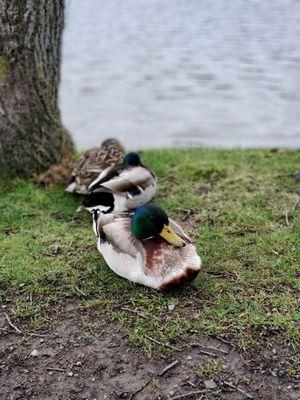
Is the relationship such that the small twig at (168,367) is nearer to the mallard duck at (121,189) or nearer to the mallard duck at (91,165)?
the mallard duck at (121,189)

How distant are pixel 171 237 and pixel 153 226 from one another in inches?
5.3

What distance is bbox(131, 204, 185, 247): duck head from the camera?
373cm

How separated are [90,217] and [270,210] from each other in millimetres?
1488

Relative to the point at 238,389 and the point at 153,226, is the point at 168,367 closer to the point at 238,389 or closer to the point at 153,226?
the point at 238,389

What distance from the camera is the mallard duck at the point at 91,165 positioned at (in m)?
5.13

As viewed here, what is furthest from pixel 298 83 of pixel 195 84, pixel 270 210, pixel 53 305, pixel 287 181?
pixel 53 305

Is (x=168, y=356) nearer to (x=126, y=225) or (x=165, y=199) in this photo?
(x=126, y=225)

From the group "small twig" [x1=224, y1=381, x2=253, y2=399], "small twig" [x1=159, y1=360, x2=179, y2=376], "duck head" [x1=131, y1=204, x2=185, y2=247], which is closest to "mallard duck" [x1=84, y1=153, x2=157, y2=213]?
"duck head" [x1=131, y1=204, x2=185, y2=247]

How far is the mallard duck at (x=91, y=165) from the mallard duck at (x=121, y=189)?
0.26 meters

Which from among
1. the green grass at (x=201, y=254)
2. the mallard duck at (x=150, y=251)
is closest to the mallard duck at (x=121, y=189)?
the green grass at (x=201, y=254)

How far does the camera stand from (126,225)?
398 centimetres

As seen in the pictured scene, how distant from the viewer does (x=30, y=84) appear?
17.3 feet

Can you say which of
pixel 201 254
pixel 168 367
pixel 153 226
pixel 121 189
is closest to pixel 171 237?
pixel 153 226

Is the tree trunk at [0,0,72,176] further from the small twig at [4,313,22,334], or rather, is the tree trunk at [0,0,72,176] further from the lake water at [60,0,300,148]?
the lake water at [60,0,300,148]
